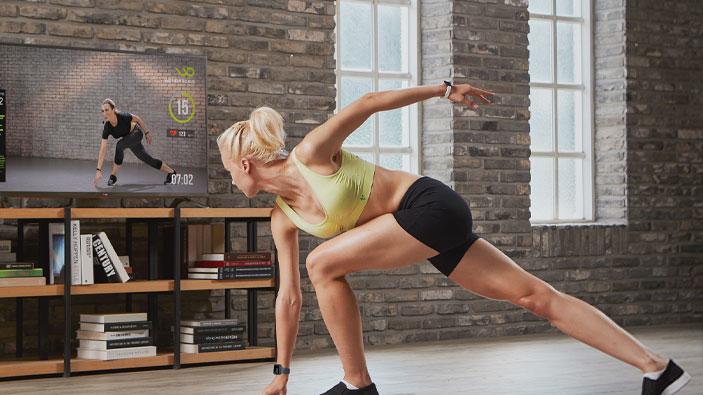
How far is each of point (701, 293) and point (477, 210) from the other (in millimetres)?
1948

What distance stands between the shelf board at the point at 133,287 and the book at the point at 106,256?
0.06 meters

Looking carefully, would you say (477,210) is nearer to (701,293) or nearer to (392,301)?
(392,301)

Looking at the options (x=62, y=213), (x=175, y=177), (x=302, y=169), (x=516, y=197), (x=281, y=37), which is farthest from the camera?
(x=516, y=197)

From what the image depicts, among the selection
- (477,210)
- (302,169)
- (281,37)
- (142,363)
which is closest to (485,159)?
(477,210)

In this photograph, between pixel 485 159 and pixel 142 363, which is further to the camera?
pixel 485 159

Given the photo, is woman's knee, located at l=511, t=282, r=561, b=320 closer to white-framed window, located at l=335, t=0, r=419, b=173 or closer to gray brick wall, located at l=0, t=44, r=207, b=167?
gray brick wall, located at l=0, t=44, r=207, b=167

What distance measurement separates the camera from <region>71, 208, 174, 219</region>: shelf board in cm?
500

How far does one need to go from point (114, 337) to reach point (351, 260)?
2.08 meters

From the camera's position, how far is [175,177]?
5.39m

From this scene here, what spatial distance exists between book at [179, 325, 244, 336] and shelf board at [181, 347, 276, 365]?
0.31ft

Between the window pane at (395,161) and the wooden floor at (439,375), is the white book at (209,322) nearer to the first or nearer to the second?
the wooden floor at (439,375)

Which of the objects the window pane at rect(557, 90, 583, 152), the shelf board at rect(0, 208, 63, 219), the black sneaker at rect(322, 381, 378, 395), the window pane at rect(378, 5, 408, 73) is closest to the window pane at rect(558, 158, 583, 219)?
the window pane at rect(557, 90, 583, 152)

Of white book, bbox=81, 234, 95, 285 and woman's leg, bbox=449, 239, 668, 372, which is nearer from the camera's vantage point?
woman's leg, bbox=449, 239, 668, 372

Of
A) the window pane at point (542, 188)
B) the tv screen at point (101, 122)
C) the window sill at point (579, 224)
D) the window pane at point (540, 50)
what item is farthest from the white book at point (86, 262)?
the window pane at point (540, 50)
